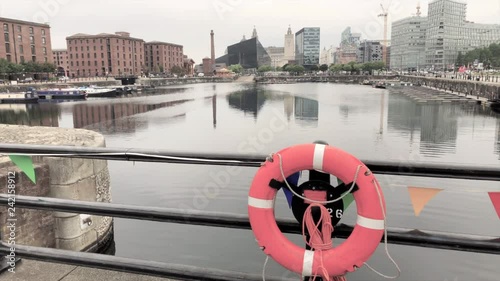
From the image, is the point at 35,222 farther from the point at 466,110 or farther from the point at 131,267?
the point at 466,110

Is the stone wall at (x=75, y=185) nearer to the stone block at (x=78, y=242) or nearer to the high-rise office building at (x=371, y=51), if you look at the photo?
the stone block at (x=78, y=242)

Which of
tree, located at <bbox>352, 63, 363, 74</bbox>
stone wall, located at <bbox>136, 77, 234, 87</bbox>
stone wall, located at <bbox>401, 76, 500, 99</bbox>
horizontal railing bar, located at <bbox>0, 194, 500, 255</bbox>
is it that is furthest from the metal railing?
tree, located at <bbox>352, 63, 363, 74</bbox>

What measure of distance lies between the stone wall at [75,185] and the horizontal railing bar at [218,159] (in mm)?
3932

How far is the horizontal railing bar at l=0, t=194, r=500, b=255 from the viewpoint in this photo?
4.99 feet

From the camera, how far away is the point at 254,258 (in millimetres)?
8203

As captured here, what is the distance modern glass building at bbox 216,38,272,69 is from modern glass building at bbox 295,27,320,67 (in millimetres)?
16627

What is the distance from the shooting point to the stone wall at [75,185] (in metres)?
5.99

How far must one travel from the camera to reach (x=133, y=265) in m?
1.87

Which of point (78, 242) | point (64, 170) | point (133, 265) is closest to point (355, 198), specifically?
point (133, 265)

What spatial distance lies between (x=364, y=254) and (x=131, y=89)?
267 ft

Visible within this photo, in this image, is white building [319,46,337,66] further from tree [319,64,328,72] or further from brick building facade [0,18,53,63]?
brick building facade [0,18,53,63]

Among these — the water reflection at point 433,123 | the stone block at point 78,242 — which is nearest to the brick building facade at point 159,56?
the water reflection at point 433,123

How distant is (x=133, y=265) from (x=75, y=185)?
474 cm

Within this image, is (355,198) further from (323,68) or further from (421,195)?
(323,68)
